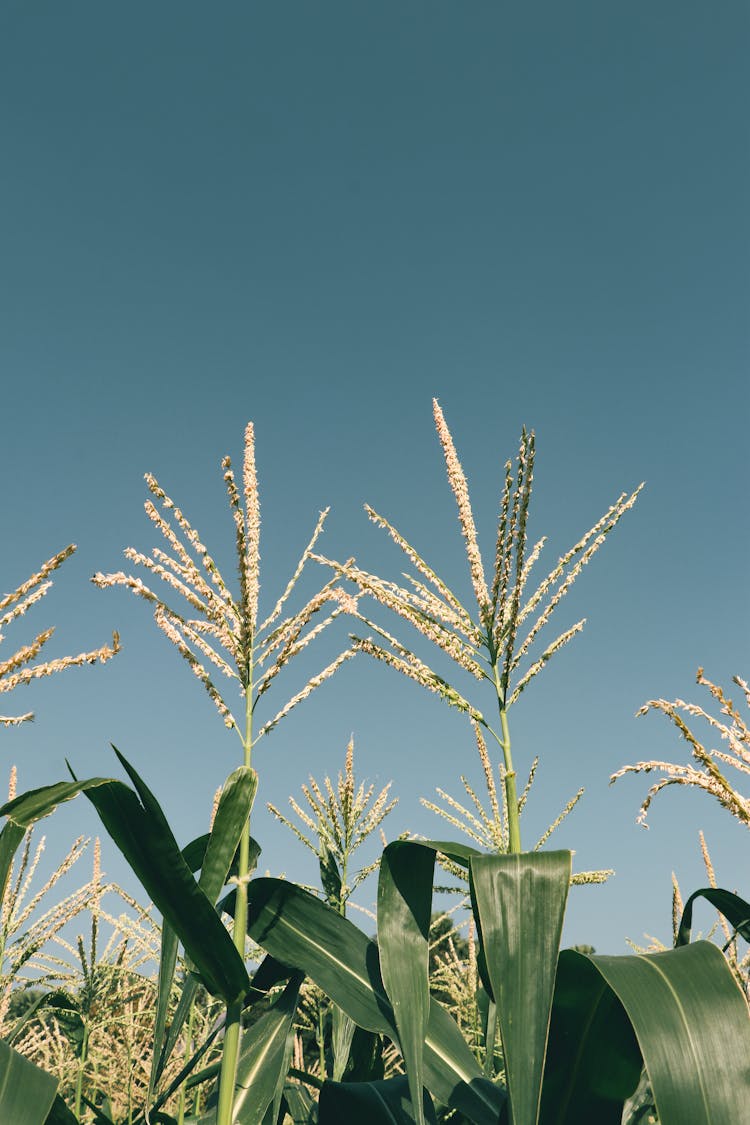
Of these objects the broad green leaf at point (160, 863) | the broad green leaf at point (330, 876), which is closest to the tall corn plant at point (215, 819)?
the broad green leaf at point (160, 863)

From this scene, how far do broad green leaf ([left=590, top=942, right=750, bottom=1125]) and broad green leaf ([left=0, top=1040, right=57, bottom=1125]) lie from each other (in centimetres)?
116

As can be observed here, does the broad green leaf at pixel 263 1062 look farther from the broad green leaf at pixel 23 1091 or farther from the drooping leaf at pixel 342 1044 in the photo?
the broad green leaf at pixel 23 1091

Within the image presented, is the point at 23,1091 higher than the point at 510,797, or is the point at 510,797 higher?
the point at 510,797

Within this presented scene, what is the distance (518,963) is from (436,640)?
4.70 feet

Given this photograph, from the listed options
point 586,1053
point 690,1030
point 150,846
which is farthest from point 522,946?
point 150,846

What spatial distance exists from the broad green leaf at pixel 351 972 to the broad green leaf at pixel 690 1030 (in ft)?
2.50

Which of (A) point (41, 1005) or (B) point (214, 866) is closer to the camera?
(B) point (214, 866)

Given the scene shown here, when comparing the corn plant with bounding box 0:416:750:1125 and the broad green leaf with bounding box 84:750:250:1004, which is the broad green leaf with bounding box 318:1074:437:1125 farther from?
the broad green leaf with bounding box 84:750:250:1004

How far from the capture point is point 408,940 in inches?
79.2

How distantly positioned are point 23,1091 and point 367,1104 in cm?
100

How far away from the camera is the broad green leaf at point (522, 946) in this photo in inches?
60.4

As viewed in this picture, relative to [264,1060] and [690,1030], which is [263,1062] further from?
[690,1030]

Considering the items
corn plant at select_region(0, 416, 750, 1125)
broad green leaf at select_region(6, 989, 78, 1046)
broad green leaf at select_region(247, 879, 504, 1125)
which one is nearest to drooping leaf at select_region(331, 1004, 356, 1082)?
corn plant at select_region(0, 416, 750, 1125)

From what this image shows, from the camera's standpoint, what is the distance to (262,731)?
268cm
